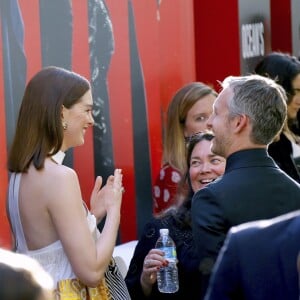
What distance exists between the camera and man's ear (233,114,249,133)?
356 cm

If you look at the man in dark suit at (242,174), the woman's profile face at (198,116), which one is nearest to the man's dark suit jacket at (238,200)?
the man in dark suit at (242,174)

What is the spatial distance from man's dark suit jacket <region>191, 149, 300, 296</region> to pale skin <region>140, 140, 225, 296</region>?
674mm

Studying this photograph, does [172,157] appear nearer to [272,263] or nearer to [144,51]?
[144,51]

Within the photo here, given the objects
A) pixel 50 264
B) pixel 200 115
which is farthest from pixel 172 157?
pixel 50 264

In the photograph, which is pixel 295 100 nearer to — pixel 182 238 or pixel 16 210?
pixel 182 238

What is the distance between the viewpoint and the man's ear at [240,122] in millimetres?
3561

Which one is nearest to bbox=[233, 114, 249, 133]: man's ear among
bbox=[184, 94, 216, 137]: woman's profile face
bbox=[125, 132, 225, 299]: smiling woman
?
bbox=[125, 132, 225, 299]: smiling woman

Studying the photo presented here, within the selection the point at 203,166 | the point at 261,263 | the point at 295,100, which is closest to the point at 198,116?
the point at 295,100

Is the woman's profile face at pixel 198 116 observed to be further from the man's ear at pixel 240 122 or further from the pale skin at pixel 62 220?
the man's ear at pixel 240 122

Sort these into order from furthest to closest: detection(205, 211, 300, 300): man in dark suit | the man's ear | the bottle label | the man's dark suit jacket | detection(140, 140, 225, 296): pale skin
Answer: detection(140, 140, 225, 296): pale skin, the bottle label, the man's ear, the man's dark suit jacket, detection(205, 211, 300, 300): man in dark suit

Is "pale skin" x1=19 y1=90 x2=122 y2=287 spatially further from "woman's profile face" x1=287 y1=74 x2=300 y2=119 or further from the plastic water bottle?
"woman's profile face" x1=287 y1=74 x2=300 y2=119

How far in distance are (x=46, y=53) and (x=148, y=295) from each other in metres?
1.41

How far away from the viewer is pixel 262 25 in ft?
25.6

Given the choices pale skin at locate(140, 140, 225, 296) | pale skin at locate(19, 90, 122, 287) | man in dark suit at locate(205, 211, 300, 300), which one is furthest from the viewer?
pale skin at locate(140, 140, 225, 296)
